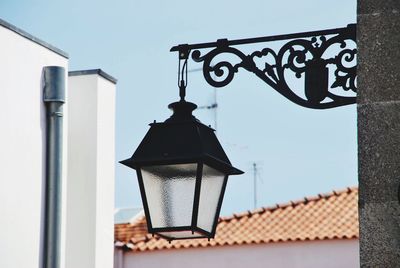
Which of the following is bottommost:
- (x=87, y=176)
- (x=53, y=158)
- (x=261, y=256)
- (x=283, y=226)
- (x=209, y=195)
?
(x=261, y=256)

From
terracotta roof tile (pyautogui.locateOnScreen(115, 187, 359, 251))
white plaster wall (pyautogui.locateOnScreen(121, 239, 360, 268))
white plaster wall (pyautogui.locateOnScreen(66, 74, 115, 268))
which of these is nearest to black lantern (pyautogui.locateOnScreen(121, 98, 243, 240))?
white plaster wall (pyautogui.locateOnScreen(66, 74, 115, 268))

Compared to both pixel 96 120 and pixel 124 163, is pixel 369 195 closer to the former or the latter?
pixel 124 163

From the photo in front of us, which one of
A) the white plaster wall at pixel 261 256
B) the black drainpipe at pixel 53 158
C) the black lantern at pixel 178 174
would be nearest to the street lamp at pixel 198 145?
the black lantern at pixel 178 174

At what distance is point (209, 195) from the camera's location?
496 cm

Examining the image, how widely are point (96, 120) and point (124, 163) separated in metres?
6.15

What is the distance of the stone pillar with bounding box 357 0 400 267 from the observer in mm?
4141

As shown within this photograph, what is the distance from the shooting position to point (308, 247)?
19797 mm

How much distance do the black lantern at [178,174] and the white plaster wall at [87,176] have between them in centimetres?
598

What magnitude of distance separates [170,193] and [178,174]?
0.09 meters

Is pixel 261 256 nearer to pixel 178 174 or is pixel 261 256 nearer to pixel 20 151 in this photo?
pixel 20 151

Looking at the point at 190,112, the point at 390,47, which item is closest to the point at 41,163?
the point at 190,112

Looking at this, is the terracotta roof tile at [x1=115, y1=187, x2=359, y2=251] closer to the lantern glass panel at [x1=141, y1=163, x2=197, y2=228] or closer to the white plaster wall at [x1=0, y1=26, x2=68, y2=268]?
the white plaster wall at [x1=0, y1=26, x2=68, y2=268]

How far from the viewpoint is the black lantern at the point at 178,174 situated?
4.83 m

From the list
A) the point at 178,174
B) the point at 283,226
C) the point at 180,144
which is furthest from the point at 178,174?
the point at 283,226
